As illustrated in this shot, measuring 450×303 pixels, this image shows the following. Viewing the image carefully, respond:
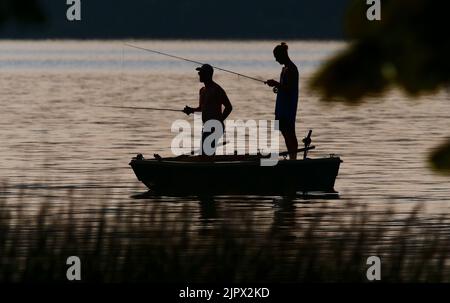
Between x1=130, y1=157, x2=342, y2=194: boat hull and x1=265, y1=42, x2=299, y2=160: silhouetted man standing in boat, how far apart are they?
79 centimetres

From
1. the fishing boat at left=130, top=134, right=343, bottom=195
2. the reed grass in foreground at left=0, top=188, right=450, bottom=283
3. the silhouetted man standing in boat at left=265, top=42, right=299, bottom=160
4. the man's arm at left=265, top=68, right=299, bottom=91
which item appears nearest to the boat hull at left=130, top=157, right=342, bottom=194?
the fishing boat at left=130, top=134, right=343, bottom=195

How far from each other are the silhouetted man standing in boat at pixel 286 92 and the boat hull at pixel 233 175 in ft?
2.60

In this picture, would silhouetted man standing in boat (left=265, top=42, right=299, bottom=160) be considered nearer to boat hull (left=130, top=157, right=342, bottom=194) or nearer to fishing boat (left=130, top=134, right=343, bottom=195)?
fishing boat (left=130, top=134, right=343, bottom=195)

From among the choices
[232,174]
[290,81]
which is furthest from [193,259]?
[232,174]

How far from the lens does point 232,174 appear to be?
2438cm

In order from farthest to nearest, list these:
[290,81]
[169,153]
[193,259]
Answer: [169,153]
[290,81]
[193,259]

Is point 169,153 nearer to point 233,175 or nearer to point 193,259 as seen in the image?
point 233,175

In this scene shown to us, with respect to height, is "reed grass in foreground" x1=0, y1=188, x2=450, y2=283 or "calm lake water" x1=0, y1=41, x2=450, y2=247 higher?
"calm lake water" x1=0, y1=41, x2=450, y2=247

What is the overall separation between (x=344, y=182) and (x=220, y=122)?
23.0 feet

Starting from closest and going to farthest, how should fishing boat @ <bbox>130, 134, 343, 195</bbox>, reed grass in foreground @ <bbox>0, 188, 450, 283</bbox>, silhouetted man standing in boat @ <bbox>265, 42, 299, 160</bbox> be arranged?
reed grass in foreground @ <bbox>0, 188, 450, 283</bbox>, silhouetted man standing in boat @ <bbox>265, 42, 299, 160</bbox>, fishing boat @ <bbox>130, 134, 343, 195</bbox>

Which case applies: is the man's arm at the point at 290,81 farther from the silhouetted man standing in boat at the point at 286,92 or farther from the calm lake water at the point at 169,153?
the calm lake water at the point at 169,153

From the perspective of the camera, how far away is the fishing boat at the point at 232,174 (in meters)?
24.2

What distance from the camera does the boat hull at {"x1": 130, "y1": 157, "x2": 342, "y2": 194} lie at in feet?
79.6

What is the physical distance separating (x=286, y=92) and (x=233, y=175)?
181 cm
